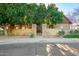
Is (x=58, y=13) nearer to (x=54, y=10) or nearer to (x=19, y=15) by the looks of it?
(x=54, y=10)

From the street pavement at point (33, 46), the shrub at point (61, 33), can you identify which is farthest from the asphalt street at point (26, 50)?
the shrub at point (61, 33)

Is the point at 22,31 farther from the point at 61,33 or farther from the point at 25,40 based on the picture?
the point at 61,33

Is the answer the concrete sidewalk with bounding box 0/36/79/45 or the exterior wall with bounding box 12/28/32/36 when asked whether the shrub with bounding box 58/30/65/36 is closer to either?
the concrete sidewalk with bounding box 0/36/79/45

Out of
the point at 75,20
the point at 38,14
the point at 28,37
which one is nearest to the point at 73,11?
the point at 75,20

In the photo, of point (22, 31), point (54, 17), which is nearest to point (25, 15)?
point (22, 31)

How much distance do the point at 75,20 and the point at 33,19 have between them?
34 centimetres

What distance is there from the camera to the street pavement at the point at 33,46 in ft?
6.89

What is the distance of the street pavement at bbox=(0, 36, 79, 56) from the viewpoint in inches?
82.7

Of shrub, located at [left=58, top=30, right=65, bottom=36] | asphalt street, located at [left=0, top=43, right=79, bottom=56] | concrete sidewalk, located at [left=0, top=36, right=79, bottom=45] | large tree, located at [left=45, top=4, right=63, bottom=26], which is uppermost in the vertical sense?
large tree, located at [left=45, top=4, right=63, bottom=26]

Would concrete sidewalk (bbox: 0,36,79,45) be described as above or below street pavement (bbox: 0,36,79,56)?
above

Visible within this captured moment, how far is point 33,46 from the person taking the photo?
6.95ft

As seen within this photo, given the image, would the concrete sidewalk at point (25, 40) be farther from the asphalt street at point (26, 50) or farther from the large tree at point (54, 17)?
the large tree at point (54, 17)

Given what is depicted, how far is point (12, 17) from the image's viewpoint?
2.11 metres

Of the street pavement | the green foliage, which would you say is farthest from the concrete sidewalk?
the green foliage
